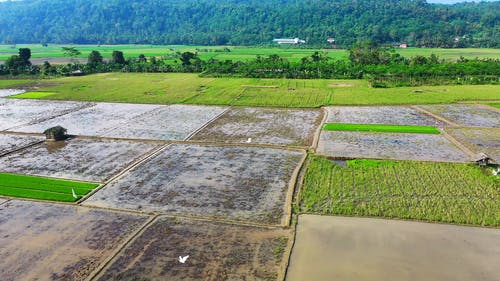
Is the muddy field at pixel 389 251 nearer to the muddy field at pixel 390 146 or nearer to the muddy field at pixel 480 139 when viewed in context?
the muddy field at pixel 390 146

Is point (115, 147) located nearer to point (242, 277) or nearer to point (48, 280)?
point (48, 280)

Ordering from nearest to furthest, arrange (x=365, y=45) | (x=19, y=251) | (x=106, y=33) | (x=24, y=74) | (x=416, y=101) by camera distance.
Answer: (x=19, y=251) < (x=416, y=101) < (x=24, y=74) < (x=365, y=45) < (x=106, y=33)

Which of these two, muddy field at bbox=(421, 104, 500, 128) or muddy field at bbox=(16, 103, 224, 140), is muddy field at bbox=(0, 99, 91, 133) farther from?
muddy field at bbox=(421, 104, 500, 128)

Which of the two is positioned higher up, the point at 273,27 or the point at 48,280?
the point at 273,27

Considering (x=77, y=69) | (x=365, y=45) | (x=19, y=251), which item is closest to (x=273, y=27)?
(x=365, y=45)

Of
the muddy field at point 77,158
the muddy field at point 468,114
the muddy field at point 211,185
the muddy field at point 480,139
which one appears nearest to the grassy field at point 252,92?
the muddy field at point 468,114

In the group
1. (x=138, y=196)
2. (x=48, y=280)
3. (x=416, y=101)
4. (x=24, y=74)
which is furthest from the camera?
(x=24, y=74)
